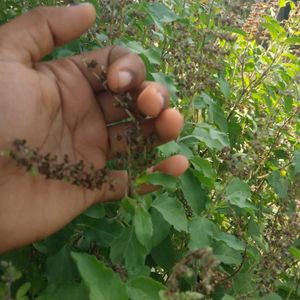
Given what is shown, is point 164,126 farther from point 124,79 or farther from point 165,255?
point 165,255

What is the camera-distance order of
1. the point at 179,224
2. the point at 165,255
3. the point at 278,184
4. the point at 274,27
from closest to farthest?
the point at 179,224, the point at 165,255, the point at 278,184, the point at 274,27

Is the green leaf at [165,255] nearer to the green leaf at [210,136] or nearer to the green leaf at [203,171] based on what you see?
the green leaf at [203,171]

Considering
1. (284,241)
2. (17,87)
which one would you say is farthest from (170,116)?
(284,241)

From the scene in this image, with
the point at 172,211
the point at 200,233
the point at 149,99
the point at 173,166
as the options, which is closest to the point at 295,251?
the point at 200,233

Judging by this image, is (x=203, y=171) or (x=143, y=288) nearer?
(x=143, y=288)

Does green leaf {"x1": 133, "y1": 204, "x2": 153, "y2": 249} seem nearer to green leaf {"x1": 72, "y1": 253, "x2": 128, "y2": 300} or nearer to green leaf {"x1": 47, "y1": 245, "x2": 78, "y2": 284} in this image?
green leaf {"x1": 72, "y1": 253, "x2": 128, "y2": 300}

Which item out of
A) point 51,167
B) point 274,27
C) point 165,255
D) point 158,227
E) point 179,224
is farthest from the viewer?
point 274,27

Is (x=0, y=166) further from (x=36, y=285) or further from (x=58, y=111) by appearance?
(x=36, y=285)
